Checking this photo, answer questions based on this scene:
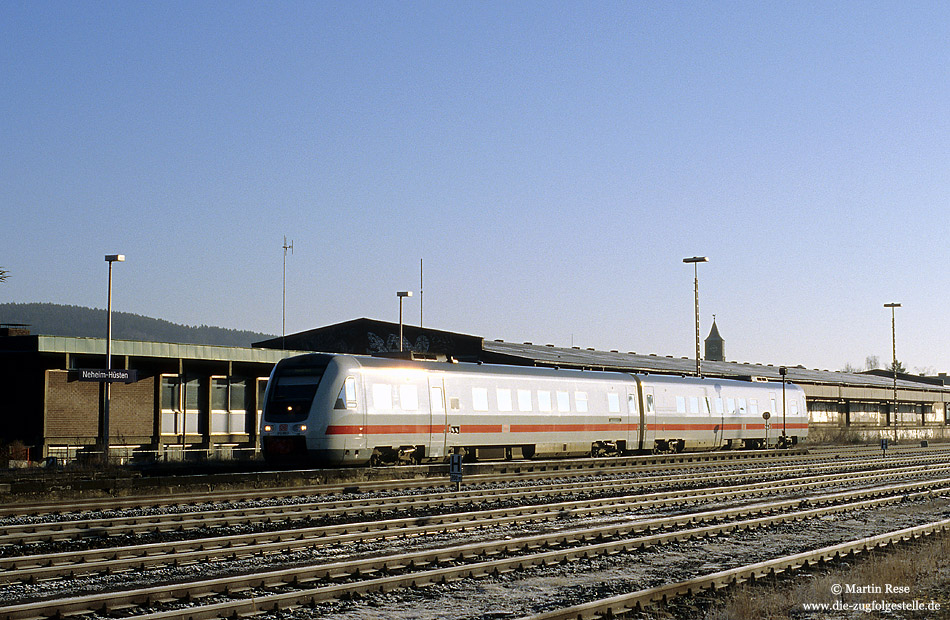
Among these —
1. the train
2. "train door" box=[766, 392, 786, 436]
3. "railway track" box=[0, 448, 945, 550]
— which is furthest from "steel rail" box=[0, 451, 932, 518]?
"train door" box=[766, 392, 786, 436]

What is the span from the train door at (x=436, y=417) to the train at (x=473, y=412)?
3cm

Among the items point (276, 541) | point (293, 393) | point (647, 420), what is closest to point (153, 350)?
point (293, 393)

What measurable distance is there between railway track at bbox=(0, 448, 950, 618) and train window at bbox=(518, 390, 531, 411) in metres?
7.05

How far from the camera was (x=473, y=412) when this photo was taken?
3003 centimetres

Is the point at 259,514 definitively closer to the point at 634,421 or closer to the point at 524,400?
the point at 524,400

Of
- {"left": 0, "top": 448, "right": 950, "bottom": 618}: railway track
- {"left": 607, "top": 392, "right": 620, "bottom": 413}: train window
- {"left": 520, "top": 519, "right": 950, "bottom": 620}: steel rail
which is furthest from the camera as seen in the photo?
{"left": 607, "top": 392, "right": 620, "bottom": 413}: train window

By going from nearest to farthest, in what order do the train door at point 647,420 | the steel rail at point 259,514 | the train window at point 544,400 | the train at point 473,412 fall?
the steel rail at point 259,514 → the train at point 473,412 → the train window at point 544,400 → the train door at point 647,420

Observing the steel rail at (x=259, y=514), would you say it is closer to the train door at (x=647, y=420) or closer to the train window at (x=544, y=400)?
the train window at (x=544, y=400)

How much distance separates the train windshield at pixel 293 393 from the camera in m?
26.3

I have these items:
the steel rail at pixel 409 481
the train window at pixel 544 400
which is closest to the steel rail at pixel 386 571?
the steel rail at pixel 409 481

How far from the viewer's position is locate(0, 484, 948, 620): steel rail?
10117 mm

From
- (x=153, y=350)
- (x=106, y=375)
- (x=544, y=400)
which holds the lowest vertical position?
(x=544, y=400)

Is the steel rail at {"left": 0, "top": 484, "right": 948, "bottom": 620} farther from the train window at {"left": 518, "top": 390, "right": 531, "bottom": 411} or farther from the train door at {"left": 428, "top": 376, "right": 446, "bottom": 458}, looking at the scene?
the train window at {"left": 518, "top": 390, "right": 531, "bottom": 411}

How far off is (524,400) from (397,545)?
17062 millimetres
